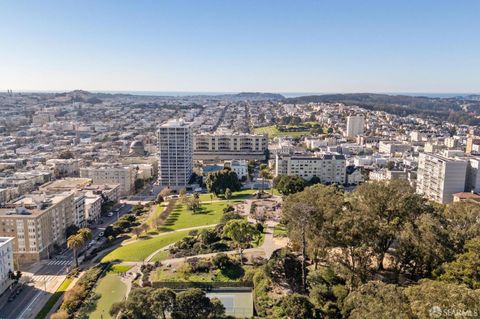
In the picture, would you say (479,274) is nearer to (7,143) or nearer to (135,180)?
(135,180)

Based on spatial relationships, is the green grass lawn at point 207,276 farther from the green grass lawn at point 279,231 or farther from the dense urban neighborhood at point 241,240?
the green grass lawn at point 279,231

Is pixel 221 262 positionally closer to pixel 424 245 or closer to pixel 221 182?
pixel 424 245

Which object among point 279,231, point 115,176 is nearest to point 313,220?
point 279,231

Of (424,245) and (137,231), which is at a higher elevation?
(424,245)

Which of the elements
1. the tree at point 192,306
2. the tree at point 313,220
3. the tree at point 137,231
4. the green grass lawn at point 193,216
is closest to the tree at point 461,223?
the tree at point 313,220

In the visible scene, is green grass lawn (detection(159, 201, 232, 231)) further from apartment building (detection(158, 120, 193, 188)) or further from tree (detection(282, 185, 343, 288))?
tree (detection(282, 185, 343, 288))

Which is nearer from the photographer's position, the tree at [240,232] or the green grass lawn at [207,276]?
the green grass lawn at [207,276]

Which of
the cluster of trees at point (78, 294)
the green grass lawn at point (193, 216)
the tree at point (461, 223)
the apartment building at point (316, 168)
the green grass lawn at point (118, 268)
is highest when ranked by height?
the tree at point (461, 223)

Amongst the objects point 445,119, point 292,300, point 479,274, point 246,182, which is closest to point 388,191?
point 479,274
